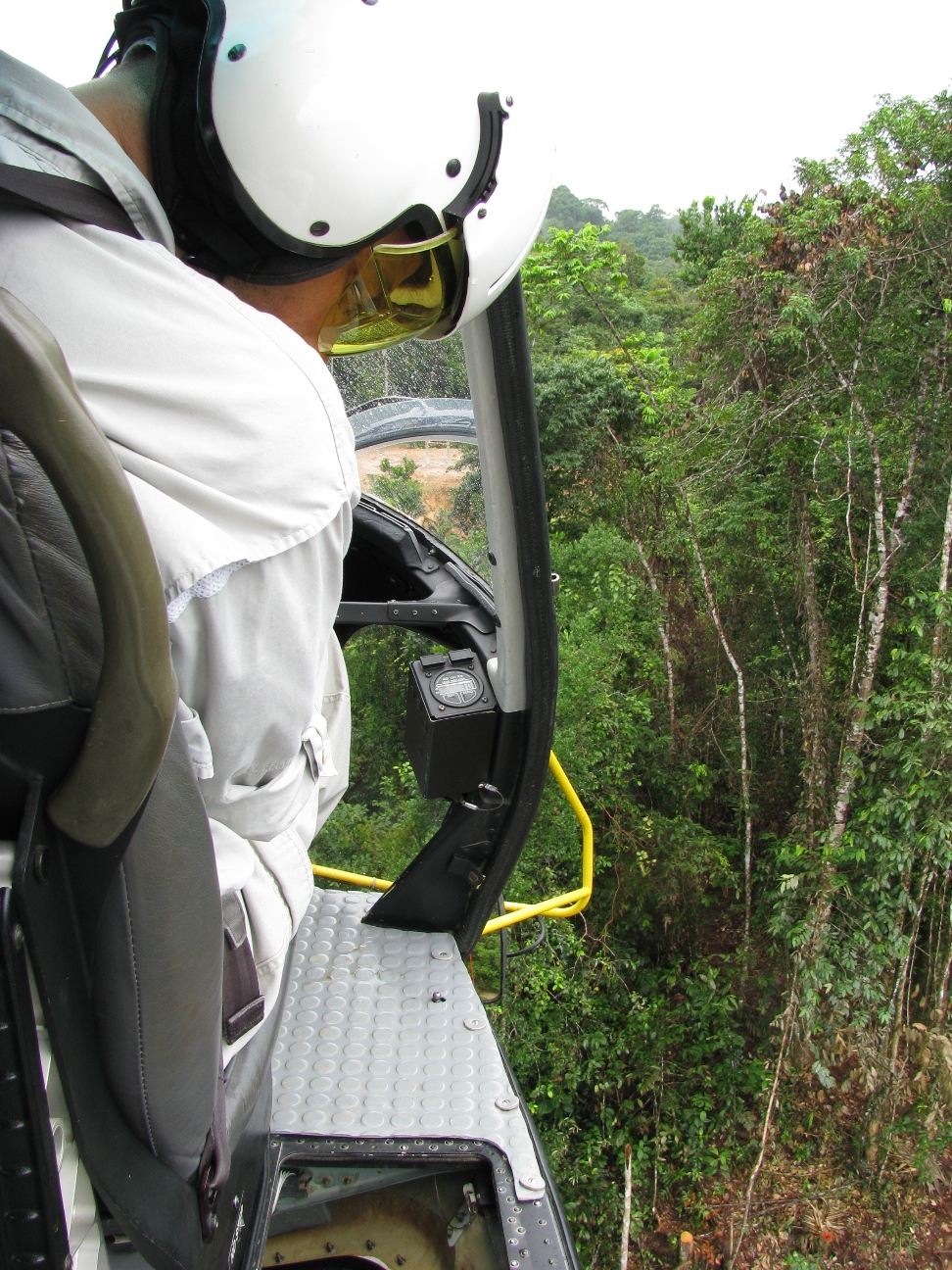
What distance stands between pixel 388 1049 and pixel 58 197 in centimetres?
172

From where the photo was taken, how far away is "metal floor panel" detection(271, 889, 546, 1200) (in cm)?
168

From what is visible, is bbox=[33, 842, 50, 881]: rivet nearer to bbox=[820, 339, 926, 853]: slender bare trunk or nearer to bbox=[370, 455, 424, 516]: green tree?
bbox=[370, 455, 424, 516]: green tree

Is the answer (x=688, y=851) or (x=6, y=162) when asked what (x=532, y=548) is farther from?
(x=688, y=851)

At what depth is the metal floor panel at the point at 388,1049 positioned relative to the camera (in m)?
1.68

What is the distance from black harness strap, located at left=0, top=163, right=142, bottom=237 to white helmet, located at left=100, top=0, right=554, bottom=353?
29cm

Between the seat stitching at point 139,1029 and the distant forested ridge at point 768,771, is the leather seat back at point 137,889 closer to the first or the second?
the seat stitching at point 139,1029

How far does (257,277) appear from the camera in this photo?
1120mm

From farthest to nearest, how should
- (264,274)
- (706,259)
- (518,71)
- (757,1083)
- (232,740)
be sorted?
Answer: (706,259), (757,1083), (518,71), (264,274), (232,740)

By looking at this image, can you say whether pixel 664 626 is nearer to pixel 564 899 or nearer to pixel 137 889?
pixel 564 899

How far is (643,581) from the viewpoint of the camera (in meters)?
9.82

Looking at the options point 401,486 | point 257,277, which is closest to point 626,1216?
point 401,486

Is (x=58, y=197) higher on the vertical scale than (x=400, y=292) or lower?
lower

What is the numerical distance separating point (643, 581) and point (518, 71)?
8772 millimetres

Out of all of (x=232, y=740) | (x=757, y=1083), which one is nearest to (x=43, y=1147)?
(x=232, y=740)
